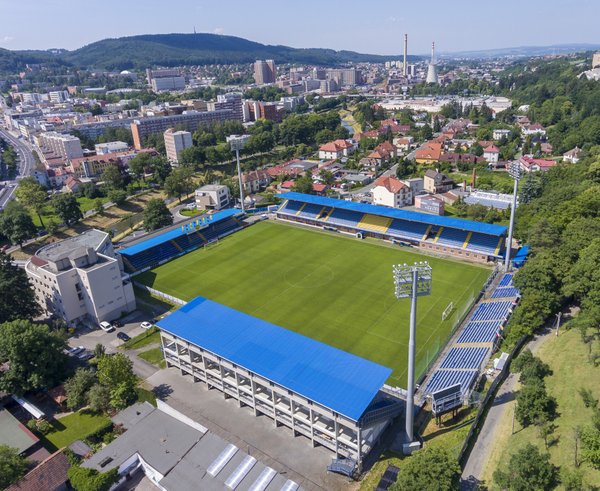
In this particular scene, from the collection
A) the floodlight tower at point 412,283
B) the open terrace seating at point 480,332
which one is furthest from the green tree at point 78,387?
the open terrace seating at point 480,332

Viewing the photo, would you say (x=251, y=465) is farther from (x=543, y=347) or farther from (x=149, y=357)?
(x=543, y=347)

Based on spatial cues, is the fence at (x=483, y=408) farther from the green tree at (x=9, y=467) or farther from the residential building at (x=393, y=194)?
the residential building at (x=393, y=194)

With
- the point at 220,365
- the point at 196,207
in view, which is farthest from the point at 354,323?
the point at 196,207

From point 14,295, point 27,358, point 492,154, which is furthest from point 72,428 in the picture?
point 492,154

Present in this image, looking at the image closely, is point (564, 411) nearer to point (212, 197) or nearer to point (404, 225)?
point (404, 225)

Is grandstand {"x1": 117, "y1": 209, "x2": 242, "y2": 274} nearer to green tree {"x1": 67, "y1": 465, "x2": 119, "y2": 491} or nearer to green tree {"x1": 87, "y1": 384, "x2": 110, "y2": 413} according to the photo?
green tree {"x1": 87, "y1": 384, "x2": 110, "y2": 413}

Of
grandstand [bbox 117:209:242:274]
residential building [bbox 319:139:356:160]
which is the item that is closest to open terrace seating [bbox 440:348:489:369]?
grandstand [bbox 117:209:242:274]
